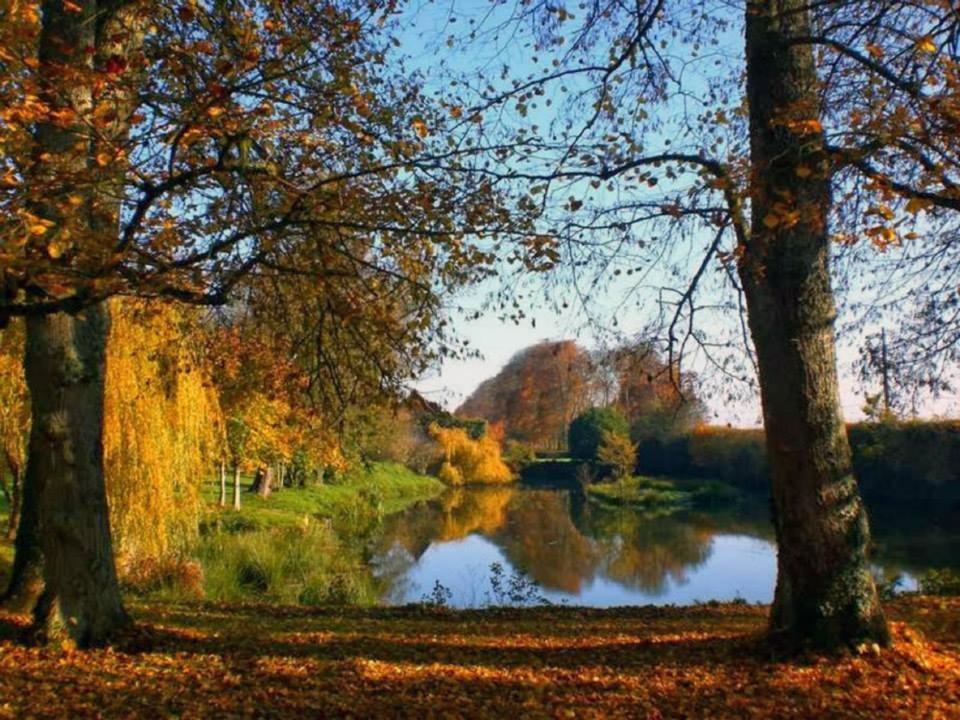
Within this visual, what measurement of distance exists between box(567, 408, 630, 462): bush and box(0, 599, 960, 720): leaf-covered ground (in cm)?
3212

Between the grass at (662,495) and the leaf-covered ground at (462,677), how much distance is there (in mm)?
24376

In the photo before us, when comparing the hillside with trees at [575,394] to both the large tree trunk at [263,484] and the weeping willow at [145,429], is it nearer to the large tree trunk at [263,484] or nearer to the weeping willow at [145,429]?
the weeping willow at [145,429]

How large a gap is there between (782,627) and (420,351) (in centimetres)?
380

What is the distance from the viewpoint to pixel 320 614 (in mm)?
8008

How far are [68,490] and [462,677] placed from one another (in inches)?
112

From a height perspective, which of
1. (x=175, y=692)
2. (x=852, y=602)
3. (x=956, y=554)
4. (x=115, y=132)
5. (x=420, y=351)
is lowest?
(x=956, y=554)

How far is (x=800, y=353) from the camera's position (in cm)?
531

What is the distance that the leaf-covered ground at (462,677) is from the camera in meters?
4.38

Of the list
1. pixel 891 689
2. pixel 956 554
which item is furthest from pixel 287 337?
pixel 956 554

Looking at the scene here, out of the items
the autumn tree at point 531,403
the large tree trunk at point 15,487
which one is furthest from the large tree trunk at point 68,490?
the autumn tree at point 531,403

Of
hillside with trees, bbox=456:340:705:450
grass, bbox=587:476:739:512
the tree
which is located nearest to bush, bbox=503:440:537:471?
hillside with trees, bbox=456:340:705:450

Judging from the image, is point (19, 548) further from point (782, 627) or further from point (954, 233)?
point (954, 233)

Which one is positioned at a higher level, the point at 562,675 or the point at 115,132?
the point at 115,132

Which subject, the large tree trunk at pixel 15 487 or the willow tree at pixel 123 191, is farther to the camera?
the large tree trunk at pixel 15 487
